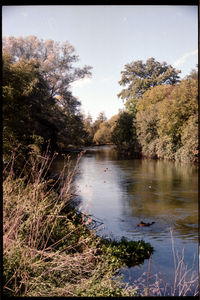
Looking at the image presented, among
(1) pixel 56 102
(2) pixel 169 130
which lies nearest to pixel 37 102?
(1) pixel 56 102

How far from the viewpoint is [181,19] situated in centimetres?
224

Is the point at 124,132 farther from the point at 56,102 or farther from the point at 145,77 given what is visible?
the point at 145,77

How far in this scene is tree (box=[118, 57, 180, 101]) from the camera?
3.74m

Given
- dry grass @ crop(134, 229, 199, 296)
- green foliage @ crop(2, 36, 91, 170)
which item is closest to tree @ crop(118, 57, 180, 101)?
green foliage @ crop(2, 36, 91, 170)

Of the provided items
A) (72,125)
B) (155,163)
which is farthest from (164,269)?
(155,163)

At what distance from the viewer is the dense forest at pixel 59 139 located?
2.76 m

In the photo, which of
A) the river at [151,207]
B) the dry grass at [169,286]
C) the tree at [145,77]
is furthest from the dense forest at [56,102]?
the dry grass at [169,286]

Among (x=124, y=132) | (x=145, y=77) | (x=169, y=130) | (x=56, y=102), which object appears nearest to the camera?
(x=145, y=77)

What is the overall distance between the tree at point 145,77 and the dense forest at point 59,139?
2 centimetres

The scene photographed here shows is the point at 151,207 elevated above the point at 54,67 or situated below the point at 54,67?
below

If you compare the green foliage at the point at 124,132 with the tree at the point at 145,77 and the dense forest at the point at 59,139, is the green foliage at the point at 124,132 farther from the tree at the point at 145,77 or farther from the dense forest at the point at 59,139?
the tree at the point at 145,77

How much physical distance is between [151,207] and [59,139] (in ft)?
9.42

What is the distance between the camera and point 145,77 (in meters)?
4.59
